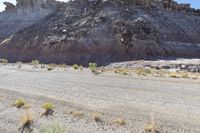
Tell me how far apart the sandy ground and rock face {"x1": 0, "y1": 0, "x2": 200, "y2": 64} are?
76.0 ft

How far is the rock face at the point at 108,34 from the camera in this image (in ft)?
155

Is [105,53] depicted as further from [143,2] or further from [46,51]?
[143,2]

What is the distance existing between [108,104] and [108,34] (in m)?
33.4

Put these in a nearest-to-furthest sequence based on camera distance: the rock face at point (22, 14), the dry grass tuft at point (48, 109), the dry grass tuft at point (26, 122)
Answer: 1. the dry grass tuft at point (26, 122)
2. the dry grass tuft at point (48, 109)
3. the rock face at point (22, 14)

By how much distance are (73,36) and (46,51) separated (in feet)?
14.0

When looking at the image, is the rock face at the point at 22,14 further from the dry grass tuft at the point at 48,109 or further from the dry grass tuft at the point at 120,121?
the dry grass tuft at the point at 120,121

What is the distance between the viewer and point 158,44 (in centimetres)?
4834

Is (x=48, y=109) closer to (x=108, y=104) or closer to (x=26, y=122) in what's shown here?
(x=26, y=122)

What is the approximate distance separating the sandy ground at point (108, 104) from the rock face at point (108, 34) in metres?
23.2

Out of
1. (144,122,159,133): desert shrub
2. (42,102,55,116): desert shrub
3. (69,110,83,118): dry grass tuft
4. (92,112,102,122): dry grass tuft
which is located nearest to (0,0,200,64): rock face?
(42,102,55,116): desert shrub

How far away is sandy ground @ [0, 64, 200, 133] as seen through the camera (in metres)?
12.5

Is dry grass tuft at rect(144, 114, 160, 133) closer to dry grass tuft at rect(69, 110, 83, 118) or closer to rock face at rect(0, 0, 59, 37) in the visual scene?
dry grass tuft at rect(69, 110, 83, 118)

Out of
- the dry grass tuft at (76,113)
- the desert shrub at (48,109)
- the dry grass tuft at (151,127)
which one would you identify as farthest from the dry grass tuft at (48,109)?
the dry grass tuft at (151,127)

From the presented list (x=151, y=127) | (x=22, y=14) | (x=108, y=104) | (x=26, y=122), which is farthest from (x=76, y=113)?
(x=22, y=14)
